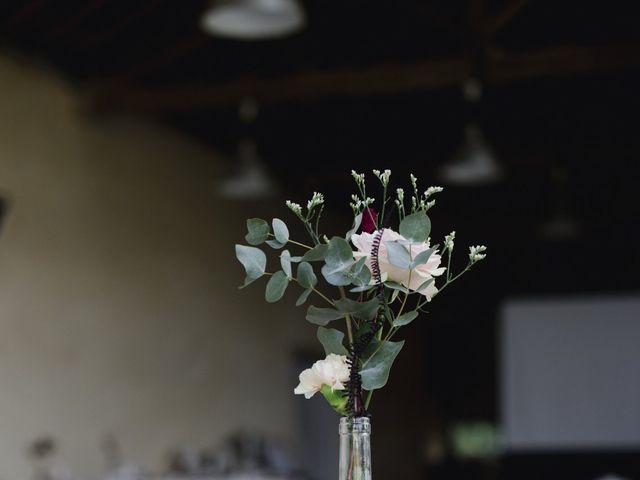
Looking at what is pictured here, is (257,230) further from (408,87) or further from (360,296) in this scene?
(408,87)

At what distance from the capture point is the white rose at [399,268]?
1.49m

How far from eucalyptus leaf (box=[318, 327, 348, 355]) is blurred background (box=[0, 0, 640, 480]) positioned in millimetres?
3059

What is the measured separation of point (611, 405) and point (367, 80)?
5.24m

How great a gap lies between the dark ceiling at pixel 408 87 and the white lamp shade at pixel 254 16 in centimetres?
135

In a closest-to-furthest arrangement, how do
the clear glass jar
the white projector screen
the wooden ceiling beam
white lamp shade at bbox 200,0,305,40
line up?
the clear glass jar < white lamp shade at bbox 200,0,305,40 < the wooden ceiling beam < the white projector screen

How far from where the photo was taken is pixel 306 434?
10.4 metres

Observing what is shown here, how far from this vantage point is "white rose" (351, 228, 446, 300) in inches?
58.5

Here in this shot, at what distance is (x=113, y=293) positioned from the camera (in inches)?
289

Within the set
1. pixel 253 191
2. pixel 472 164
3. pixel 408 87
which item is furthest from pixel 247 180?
pixel 472 164

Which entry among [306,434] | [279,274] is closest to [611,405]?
[306,434]

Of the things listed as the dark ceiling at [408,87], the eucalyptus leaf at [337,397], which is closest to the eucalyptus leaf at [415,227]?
the eucalyptus leaf at [337,397]

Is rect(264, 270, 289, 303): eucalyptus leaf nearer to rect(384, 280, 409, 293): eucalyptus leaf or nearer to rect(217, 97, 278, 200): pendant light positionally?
rect(384, 280, 409, 293): eucalyptus leaf

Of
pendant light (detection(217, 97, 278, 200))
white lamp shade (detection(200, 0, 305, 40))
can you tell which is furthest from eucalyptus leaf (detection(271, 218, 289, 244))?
pendant light (detection(217, 97, 278, 200))

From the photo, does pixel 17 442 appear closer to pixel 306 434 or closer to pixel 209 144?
pixel 209 144
